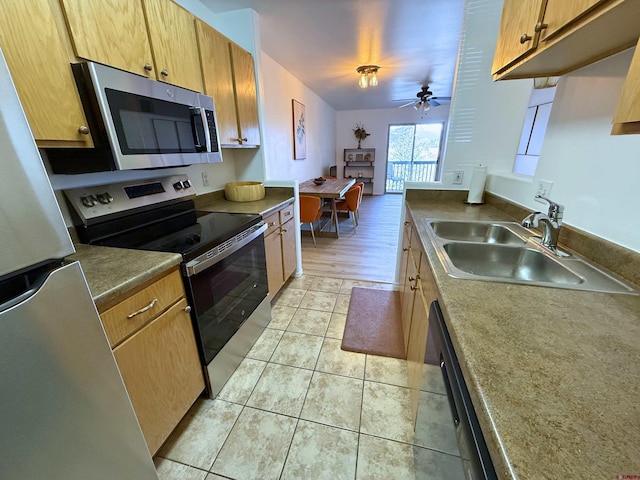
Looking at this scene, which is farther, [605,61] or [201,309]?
[201,309]

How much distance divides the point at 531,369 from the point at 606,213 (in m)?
0.88

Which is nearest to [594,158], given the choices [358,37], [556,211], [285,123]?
[556,211]

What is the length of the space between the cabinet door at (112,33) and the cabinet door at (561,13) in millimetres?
1681

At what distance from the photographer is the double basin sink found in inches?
33.3

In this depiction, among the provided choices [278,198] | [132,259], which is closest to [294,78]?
[278,198]

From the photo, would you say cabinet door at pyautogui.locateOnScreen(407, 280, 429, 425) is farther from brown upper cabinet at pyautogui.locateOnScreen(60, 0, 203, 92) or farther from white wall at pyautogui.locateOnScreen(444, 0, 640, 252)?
brown upper cabinet at pyautogui.locateOnScreen(60, 0, 203, 92)

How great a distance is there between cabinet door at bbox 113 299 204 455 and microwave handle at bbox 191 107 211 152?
97 cm

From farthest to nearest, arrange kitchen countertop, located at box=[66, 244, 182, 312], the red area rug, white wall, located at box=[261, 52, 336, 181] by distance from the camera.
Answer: white wall, located at box=[261, 52, 336, 181]
the red area rug
kitchen countertop, located at box=[66, 244, 182, 312]

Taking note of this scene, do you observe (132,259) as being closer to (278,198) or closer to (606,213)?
(278,198)

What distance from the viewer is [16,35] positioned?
0.84 metres

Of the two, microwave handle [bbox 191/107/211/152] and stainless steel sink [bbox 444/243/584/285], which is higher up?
microwave handle [bbox 191/107/211/152]

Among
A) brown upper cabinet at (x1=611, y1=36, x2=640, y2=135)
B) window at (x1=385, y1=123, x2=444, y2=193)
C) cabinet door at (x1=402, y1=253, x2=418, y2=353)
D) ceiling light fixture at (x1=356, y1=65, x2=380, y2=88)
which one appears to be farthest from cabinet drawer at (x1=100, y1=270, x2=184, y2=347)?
window at (x1=385, y1=123, x2=444, y2=193)

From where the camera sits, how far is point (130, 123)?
117 centimetres

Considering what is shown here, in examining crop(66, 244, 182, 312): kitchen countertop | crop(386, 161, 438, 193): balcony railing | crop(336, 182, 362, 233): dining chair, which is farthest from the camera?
crop(386, 161, 438, 193): balcony railing
